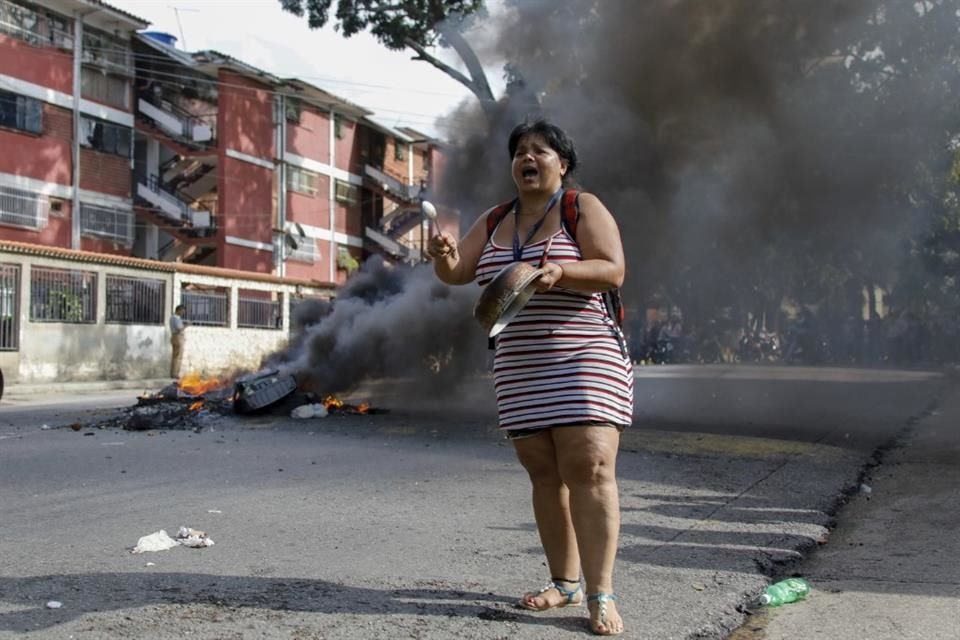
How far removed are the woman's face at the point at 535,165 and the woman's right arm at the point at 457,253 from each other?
196 mm

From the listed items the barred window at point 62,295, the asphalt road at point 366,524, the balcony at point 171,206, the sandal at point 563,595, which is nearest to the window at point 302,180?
the balcony at point 171,206

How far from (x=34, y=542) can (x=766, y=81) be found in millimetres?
11395

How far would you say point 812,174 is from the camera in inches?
545

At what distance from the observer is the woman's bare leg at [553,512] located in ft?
10.1

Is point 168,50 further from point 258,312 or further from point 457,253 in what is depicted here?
point 457,253

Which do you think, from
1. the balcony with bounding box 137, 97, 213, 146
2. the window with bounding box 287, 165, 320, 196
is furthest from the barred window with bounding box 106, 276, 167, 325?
the window with bounding box 287, 165, 320, 196

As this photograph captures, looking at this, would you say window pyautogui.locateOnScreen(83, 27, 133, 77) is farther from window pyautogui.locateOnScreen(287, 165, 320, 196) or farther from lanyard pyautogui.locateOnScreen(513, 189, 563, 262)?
lanyard pyautogui.locateOnScreen(513, 189, 563, 262)

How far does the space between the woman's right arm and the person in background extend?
17.2 meters

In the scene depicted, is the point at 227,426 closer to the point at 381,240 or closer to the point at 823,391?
the point at 823,391

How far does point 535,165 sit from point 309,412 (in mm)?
7137

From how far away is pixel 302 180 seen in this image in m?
34.4

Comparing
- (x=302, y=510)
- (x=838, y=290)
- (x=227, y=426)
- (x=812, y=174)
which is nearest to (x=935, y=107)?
(x=812, y=174)

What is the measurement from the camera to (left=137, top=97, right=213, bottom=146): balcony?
28375 millimetres

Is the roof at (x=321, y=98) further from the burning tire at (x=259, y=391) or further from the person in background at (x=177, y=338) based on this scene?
the burning tire at (x=259, y=391)
